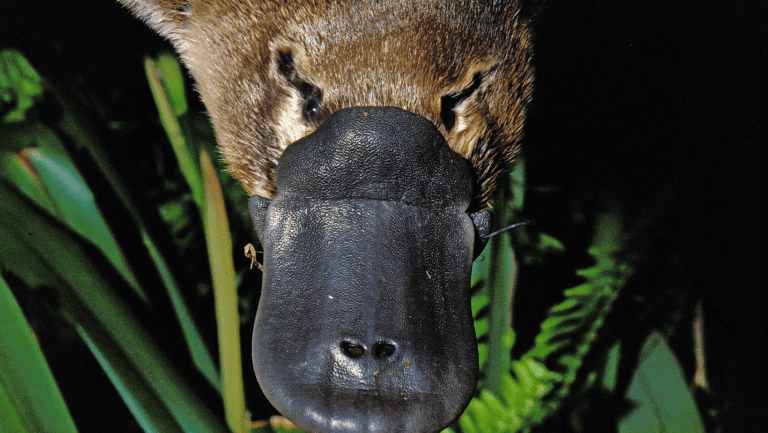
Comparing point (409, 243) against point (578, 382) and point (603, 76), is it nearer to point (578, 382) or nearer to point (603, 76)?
point (578, 382)

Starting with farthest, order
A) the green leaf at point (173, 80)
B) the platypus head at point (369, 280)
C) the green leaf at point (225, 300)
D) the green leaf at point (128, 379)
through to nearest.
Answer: the green leaf at point (173, 80), the green leaf at point (225, 300), the green leaf at point (128, 379), the platypus head at point (369, 280)

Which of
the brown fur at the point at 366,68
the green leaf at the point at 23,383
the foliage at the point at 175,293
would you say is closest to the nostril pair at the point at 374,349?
the brown fur at the point at 366,68

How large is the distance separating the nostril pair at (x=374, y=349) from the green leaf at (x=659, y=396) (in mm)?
1036

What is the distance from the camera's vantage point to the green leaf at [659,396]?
1235mm

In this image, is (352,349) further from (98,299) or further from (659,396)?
(659,396)

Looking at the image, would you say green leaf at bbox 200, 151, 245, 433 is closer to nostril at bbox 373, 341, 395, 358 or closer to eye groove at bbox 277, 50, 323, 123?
eye groove at bbox 277, 50, 323, 123

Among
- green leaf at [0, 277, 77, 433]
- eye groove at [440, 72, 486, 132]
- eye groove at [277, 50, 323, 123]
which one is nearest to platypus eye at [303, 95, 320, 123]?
eye groove at [277, 50, 323, 123]

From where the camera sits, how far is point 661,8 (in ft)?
4.52

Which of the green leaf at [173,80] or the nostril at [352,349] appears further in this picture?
the green leaf at [173,80]

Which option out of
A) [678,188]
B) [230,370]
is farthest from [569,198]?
[230,370]

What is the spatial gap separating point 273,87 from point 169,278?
0.67 m

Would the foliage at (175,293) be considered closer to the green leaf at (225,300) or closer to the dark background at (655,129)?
the green leaf at (225,300)

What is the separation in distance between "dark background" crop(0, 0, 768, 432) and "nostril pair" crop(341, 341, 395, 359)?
96 cm

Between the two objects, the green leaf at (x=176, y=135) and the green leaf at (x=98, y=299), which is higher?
the green leaf at (x=176, y=135)
